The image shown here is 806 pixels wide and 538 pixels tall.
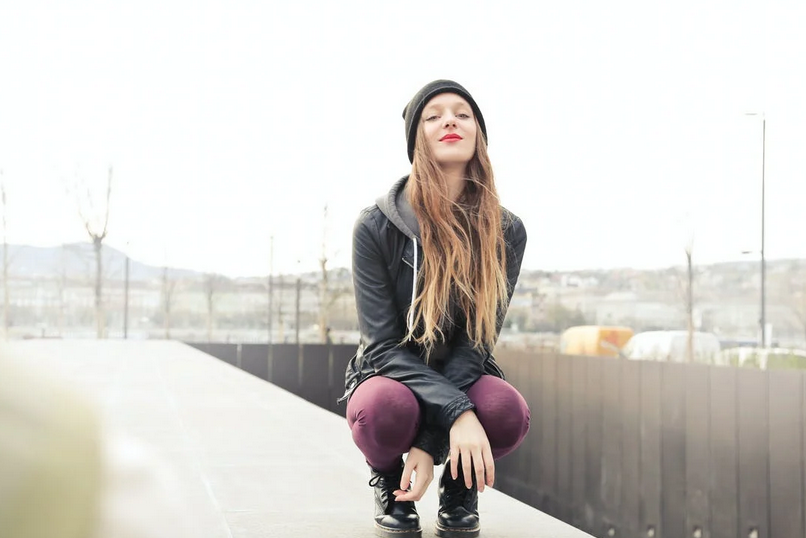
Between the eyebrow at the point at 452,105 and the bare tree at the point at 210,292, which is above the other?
the eyebrow at the point at 452,105

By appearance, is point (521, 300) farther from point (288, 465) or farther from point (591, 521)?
point (288, 465)

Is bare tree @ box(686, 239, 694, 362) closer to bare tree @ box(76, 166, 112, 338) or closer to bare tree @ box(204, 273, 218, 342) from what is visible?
bare tree @ box(204, 273, 218, 342)

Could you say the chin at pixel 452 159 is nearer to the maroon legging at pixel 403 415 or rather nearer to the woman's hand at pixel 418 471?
the maroon legging at pixel 403 415

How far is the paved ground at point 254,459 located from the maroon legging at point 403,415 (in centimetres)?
43

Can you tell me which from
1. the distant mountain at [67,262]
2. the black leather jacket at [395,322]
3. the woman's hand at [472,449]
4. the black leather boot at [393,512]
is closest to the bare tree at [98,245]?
the distant mountain at [67,262]

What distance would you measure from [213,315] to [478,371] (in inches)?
1020

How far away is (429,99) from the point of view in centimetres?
219

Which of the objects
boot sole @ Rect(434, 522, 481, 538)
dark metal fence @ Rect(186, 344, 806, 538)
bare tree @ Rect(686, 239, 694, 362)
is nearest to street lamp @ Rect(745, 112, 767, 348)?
bare tree @ Rect(686, 239, 694, 362)

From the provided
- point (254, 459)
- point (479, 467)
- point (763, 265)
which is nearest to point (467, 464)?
point (479, 467)

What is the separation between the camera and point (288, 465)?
3.90 meters

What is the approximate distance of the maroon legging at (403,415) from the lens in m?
1.99

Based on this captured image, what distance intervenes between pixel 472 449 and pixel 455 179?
26.4 inches

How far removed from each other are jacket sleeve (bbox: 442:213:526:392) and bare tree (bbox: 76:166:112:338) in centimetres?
2252

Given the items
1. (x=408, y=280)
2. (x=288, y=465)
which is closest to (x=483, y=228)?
(x=408, y=280)
